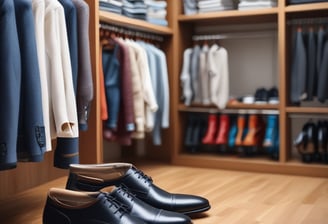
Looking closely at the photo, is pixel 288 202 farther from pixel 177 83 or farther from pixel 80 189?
pixel 177 83

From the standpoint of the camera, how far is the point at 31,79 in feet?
6.72

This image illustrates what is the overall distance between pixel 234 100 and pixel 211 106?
0.19 metres

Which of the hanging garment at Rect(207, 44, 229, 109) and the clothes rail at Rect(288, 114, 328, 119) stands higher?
the hanging garment at Rect(207, 44, 229, 109)

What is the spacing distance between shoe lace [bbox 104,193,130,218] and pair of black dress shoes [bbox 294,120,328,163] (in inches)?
76.5

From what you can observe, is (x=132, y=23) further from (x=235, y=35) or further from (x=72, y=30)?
(x=235, y=35)

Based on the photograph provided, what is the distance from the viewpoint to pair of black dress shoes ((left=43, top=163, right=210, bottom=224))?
1.81m

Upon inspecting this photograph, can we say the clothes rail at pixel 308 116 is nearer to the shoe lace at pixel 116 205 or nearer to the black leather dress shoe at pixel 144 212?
the black leather dress shoe at pixel 144 212

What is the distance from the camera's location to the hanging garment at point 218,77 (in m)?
3.70

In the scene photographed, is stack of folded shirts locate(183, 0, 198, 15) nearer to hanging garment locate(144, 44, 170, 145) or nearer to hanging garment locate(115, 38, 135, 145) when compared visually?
hanging garment locate(144, 44, 170, 145)

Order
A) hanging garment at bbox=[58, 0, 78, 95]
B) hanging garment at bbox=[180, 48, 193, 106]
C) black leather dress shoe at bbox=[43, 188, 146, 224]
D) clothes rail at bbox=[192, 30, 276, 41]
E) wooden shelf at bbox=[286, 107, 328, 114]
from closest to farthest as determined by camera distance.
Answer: black leather dress shoe at bbox=[43, 188, 146, 224]
hanging garment at bbox=[58, 0, 78, 95]
wooden shelf at bbox=[286, 107, 328, 114]
hanging garment at bbox=[180, 48, 193, 106]
clothes rail at bbox=[192, 30, 276, 41]

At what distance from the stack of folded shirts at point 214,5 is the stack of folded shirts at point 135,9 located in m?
0.52

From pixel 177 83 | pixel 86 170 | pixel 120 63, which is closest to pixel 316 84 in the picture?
pixel 177 83

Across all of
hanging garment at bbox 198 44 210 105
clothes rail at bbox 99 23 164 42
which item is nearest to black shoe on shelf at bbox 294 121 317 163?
hanging garment at bbox 198 44 210 105

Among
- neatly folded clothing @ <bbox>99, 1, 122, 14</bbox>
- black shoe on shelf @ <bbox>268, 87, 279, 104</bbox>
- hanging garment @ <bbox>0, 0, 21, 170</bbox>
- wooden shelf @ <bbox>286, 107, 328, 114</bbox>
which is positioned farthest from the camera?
black shoe on shelf @ <bbox>268, 87, 279, 104</bbox>
